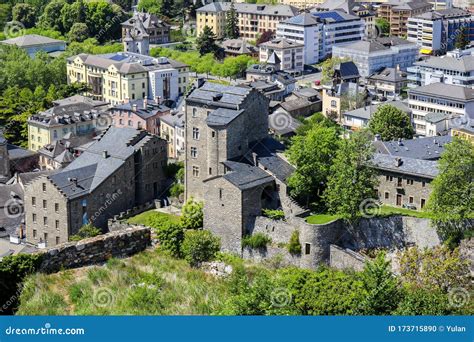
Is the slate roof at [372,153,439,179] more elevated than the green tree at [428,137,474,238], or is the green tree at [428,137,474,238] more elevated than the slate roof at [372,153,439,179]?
the green tree at [428,137,474,238]

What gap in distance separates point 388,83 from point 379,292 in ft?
246

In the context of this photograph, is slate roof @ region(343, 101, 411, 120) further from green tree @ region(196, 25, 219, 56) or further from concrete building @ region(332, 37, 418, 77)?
green tree @ region(196, 25, 219, 56)

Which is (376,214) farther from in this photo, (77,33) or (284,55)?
(77,33)

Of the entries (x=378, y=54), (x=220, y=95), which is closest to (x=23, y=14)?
(x=378, y=54)

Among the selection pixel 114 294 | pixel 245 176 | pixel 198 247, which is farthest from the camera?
pixel 245 176

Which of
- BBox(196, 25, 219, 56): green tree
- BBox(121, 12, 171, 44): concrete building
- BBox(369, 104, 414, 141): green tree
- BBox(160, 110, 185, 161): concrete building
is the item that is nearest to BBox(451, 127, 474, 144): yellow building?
BBox(369, 104, 414, 141): green tree

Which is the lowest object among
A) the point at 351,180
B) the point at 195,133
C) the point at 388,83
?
the point at 388,83

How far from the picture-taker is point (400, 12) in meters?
132

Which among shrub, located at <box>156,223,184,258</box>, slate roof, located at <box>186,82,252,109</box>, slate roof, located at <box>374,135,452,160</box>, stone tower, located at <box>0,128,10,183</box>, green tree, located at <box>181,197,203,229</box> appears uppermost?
slate roof, located at <box>186,82,252,109</box>

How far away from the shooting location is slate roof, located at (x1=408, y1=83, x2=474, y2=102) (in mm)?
78188

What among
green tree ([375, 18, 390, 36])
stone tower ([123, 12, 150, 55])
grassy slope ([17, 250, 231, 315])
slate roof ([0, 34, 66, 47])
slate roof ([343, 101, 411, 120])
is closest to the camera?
grassy slope ([17, 250, 231, 315])

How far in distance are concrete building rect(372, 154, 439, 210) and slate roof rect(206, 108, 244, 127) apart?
7.81 meters

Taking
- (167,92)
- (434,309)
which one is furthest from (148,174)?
(167,92)

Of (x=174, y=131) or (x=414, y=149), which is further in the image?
(x=174, y=131)
